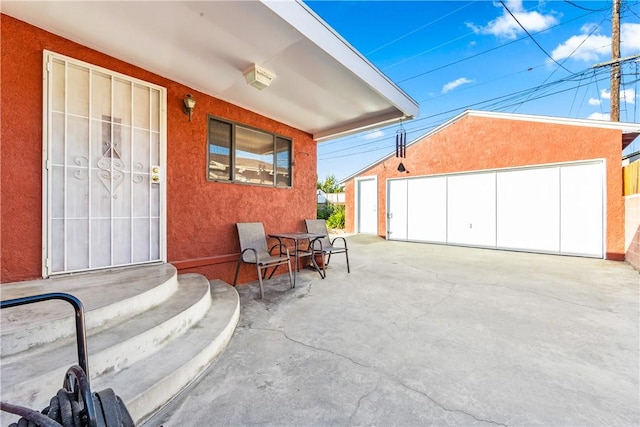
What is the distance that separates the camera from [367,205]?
413 inches

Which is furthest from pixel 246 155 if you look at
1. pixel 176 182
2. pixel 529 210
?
pixel 529 210

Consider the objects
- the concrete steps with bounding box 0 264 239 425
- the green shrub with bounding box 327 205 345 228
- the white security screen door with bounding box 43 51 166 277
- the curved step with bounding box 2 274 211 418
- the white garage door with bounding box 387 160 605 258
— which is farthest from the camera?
the green shrub with bounding box 327 205 345 228

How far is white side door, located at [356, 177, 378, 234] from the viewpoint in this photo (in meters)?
10.2

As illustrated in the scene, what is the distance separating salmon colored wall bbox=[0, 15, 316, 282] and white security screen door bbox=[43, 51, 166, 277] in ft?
0.27

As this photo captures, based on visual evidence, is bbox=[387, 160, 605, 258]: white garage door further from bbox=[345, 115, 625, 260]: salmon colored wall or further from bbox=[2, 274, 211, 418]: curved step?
bbox=[2, 274, 211, 418]: curved step

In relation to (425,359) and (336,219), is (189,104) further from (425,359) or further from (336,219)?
(336,219)

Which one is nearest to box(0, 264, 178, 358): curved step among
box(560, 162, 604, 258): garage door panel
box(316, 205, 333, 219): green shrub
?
box(560, 162, 604, 258): garage door panel

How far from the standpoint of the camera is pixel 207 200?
3.52 m

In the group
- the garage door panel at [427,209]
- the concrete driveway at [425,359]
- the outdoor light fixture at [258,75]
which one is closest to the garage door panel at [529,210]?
the garage door panel at [427,209]

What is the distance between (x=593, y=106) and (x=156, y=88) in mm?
13348

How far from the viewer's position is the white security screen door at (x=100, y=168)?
2400mm

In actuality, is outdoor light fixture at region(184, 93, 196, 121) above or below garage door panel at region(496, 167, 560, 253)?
above

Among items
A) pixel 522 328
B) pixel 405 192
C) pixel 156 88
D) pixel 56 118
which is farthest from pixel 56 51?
pixel 405 192

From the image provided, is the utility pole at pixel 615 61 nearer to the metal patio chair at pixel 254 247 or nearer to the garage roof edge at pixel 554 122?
the garage roof edge at pixel 554 122
